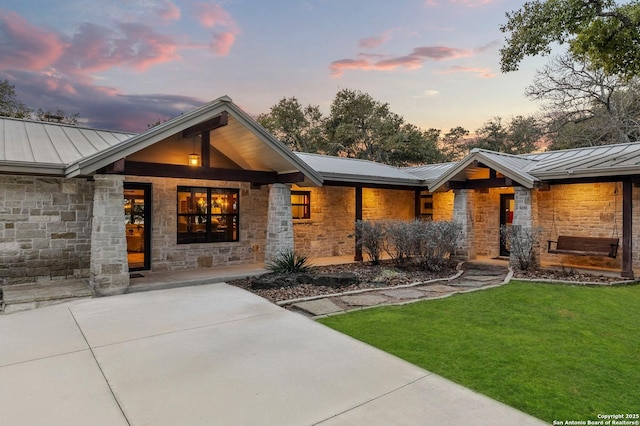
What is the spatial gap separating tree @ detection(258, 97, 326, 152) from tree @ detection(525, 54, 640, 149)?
51.2 feet

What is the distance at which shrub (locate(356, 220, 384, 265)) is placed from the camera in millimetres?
10570

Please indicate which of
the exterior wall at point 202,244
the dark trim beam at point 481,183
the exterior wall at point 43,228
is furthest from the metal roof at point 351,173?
the exterior wall at point 43,228

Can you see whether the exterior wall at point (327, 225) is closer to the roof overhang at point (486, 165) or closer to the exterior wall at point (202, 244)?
the exterior wall at point (202, 244)

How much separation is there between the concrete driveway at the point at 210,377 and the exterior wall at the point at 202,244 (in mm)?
3648

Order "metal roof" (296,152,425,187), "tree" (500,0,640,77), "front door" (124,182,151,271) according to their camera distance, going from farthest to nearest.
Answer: "metal roof" (296,152,425,187) < "tree" (500,0,640,77) < "front door" (124,182,151,271)

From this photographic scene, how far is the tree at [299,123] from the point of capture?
3012 centimetres

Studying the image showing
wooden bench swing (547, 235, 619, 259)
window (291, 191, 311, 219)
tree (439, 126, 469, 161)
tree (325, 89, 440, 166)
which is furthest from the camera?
tree (439, 126, 469, 161)

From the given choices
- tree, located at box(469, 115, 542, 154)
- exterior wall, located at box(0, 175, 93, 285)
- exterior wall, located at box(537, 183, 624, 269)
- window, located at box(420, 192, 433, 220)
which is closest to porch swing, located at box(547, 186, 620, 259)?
exterior wall, located at box(537, 183, 624, 269)

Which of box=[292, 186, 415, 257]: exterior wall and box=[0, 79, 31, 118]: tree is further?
box=[0, 79, 31, 118]: tree

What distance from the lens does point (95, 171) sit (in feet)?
22.9

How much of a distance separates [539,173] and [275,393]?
9903 mm

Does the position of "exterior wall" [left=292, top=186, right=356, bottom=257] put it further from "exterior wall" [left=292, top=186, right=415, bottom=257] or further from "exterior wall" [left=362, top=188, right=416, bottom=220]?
"exterior wall" [left=362, top=188, right=416, bottom=220]

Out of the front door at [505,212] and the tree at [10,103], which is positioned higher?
the tree at [10,103]

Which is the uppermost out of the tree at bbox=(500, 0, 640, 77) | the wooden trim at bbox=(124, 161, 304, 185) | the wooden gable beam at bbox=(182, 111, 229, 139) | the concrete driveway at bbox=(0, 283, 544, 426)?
the tree at bbox=(500, 0, 640, 77)
